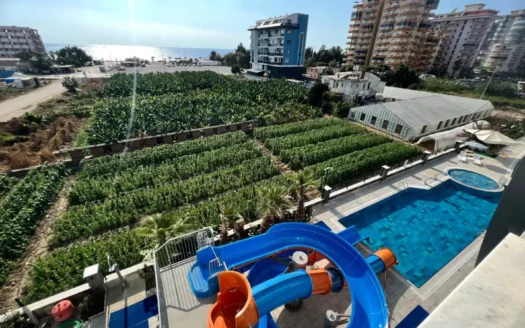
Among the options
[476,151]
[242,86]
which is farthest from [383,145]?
[242,86]

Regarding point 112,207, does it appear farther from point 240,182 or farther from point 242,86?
point 242,86

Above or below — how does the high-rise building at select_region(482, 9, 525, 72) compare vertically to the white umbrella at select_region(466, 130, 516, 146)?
above

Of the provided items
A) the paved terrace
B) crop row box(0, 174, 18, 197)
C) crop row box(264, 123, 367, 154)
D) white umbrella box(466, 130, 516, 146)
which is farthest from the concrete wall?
crop row box(0, 174, 18, 197)

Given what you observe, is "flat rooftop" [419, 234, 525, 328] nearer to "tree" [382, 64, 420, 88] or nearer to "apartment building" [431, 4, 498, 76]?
"tree" [382, 64, 420, 88]

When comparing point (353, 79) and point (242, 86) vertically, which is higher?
point (353, 79)

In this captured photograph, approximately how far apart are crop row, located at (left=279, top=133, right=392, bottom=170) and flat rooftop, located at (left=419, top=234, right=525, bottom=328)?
1822 centimetres

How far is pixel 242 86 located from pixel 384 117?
1282 inches

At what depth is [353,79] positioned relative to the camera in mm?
37531

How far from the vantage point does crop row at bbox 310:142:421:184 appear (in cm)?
1811

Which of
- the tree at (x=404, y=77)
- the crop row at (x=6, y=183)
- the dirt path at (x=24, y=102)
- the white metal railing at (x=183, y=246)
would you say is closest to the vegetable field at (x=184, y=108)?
the crop row at (x=6, y=183)

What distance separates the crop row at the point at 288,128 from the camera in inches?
1022

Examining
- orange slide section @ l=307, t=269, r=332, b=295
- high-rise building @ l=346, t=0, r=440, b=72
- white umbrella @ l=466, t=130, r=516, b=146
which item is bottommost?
orange slide section @ l=307, t=269, r=332, b=295

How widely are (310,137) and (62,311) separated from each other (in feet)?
73.8

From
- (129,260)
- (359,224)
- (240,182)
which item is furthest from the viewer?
(240,182)
